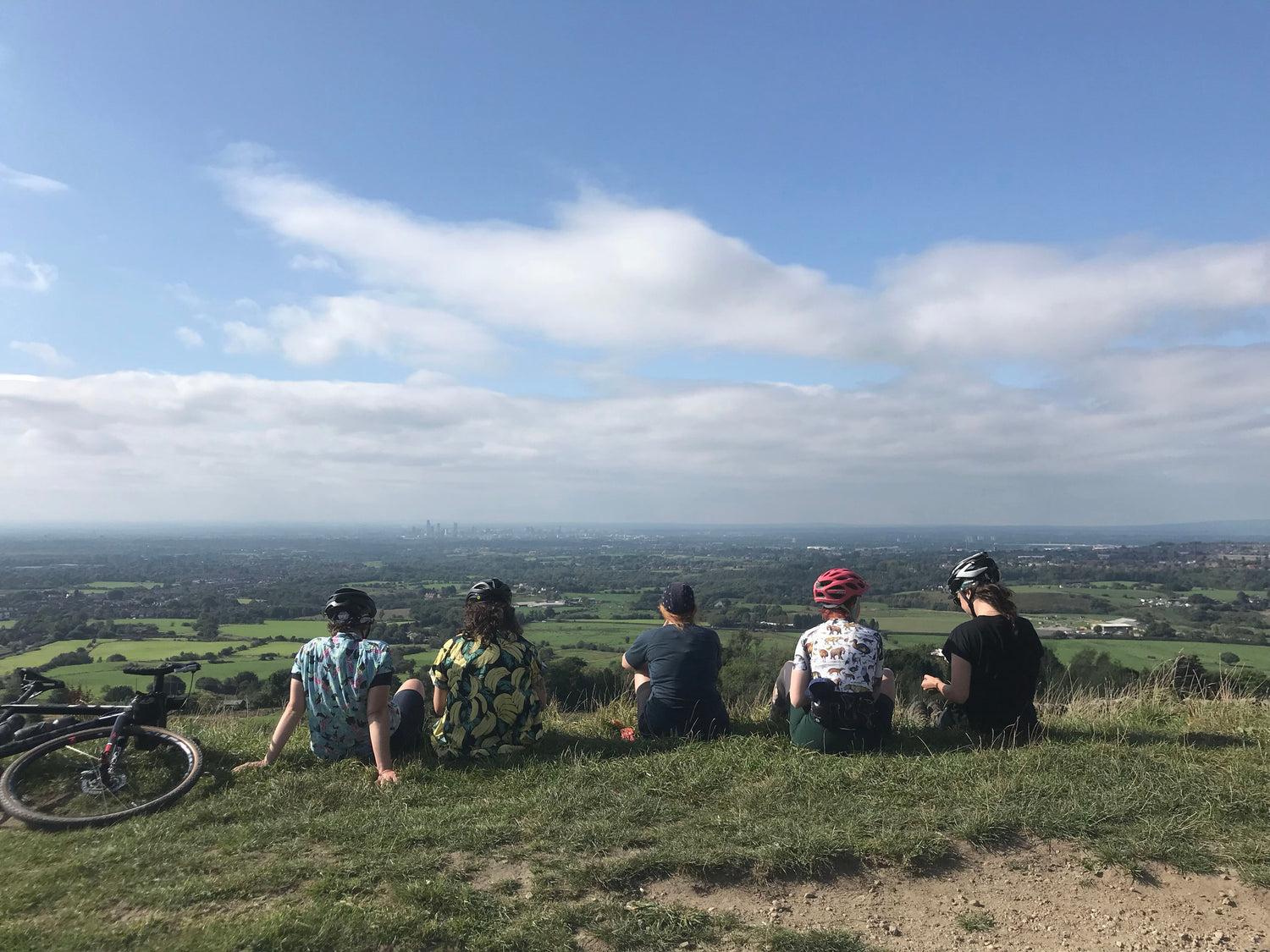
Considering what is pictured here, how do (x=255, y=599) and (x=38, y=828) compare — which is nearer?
(x=38, y=828)

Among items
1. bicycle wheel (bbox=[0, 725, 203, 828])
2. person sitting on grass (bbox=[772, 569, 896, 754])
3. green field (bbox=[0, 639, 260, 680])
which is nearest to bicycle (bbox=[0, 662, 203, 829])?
bicycle wheel (bbox=[0, 725, 203, 828])

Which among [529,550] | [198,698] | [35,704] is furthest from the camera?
[529,550]

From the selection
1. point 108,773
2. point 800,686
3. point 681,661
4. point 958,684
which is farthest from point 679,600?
point 108,773

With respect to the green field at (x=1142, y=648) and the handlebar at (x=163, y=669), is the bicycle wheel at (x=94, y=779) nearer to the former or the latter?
the handlebar at (x=163, y=669)

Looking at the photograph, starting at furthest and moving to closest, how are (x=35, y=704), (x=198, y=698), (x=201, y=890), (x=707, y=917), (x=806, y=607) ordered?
1. (x=806, y=607)
2. (x=198, y=698)
3. (x=35, y=704)
4. (x=201, y=890)
5. (x=707, y=917)

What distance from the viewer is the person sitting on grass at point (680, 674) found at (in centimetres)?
599

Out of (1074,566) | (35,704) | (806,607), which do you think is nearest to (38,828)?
(35,704)

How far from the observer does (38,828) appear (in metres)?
4.48

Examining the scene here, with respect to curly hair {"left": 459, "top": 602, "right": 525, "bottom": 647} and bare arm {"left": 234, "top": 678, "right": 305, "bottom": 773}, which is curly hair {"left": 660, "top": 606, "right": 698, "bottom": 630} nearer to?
curly hair {"left": 459, "top": 602, "right": 525, "bottom": 647}

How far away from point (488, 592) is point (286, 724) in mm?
1737

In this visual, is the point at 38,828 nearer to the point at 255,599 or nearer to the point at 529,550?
the point at 255,599

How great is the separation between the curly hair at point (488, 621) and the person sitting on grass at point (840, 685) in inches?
89.0

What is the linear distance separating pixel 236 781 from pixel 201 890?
71.7 inches

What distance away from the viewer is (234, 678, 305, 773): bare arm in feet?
17.6
